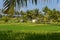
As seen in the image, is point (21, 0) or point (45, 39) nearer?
point (21, 0)

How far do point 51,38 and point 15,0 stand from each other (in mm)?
2337

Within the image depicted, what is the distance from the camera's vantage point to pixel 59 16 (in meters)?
45.9

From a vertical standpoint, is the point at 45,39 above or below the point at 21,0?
below

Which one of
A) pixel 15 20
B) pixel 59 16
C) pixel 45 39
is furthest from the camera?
pixel 59 16

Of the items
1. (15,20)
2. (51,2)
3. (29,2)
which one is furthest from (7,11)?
(15,20)

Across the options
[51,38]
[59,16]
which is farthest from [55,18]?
[51,38]

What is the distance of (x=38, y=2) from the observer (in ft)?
14.7

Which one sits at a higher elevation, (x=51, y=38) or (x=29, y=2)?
(x=29, y=2)

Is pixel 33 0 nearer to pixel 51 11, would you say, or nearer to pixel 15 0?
pixel 15 0

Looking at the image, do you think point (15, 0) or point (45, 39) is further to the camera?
point (45, 39)

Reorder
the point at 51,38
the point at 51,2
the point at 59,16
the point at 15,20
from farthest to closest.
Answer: the point at 59,16 → the point at 15,20 → the point at 51,38 → the point at 51,2

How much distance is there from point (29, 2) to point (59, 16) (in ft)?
137

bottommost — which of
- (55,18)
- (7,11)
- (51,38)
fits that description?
(55,18)

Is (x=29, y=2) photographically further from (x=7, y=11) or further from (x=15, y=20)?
(x=15, y=20)
